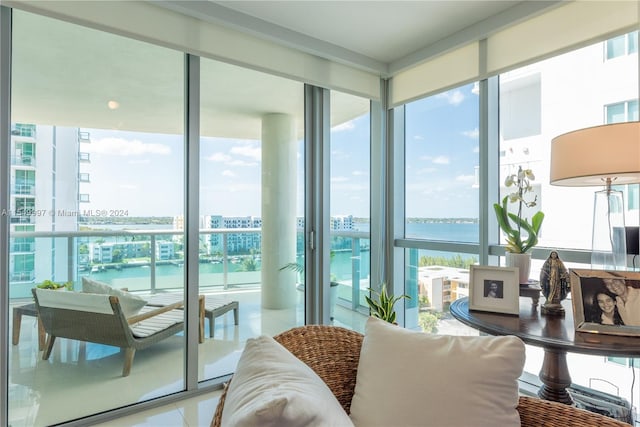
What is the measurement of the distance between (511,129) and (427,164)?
724mm

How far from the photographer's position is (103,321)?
2195mm

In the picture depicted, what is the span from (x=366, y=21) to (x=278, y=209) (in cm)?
149

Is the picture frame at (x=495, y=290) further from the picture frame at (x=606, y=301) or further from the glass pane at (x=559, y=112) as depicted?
the glass pane at (x=559, y=112)

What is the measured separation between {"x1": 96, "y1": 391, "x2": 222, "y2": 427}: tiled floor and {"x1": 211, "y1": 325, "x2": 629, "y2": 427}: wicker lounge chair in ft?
4.03

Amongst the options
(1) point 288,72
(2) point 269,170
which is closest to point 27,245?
(2) point 269,170

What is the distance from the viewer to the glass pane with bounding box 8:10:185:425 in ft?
6.40

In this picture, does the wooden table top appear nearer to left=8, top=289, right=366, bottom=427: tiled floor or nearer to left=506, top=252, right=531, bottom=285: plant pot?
left=506, top=252, right=531, bottom=285: plant pot

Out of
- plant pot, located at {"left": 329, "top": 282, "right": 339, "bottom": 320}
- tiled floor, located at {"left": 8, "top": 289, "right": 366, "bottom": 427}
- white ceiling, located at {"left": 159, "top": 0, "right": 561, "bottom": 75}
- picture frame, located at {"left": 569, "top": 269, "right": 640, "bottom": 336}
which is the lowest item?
tiled floor, located at {"left": 8, "top": 289, "right": 366, "bottom": 427}

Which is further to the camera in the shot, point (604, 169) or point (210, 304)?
point (210, 304)

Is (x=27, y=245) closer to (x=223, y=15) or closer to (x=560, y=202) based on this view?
(x=223, y=15)

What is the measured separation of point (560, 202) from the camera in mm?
2404

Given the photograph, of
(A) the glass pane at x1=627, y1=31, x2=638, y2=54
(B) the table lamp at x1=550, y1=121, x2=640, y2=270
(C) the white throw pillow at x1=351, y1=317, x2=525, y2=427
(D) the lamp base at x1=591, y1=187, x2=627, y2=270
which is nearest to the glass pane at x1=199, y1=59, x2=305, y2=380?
A: (C) the white throw pillow at x1=351, y1=317, x2=525, y2=427

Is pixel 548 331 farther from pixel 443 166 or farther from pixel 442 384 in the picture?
pixel 443 166

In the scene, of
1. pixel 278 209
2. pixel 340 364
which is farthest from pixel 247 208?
pixel 340 364
